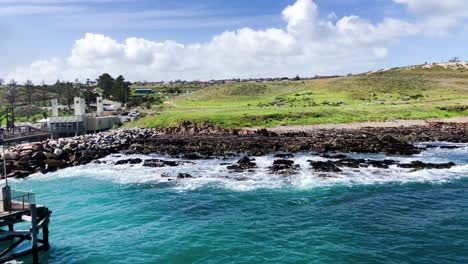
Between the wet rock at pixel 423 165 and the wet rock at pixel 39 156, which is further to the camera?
the wet rock at pixel 39 156

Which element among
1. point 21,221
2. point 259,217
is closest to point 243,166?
point 259,217

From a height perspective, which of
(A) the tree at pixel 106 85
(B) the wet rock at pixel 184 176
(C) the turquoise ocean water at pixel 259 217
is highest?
(A) the tree at pixel 106 85

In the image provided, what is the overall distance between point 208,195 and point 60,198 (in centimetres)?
1262

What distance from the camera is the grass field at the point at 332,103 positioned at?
83.2 m

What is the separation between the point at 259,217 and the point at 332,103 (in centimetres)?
8155

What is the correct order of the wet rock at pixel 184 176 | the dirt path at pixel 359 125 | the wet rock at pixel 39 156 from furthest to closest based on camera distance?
the dirt path at pixel 359 125 < the wet rock at pixel 39 156 < the wet rock at pixel 184 176

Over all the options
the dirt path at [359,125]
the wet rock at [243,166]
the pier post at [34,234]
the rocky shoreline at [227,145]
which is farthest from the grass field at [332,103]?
the pier post at [34,234]

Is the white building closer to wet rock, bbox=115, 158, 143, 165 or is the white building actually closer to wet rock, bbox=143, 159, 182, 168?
wet rock, bbox=115, 158, 143, 165

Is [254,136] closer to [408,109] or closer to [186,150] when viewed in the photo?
[186,150]

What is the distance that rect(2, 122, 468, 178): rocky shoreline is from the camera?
49188 millimetres

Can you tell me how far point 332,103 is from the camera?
10612 cm

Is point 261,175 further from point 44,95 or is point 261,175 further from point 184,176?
point 44,95

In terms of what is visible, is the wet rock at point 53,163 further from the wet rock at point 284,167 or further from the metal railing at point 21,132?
the wet rock at point 284,167

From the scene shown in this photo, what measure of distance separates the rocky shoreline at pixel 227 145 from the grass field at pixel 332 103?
902cm
